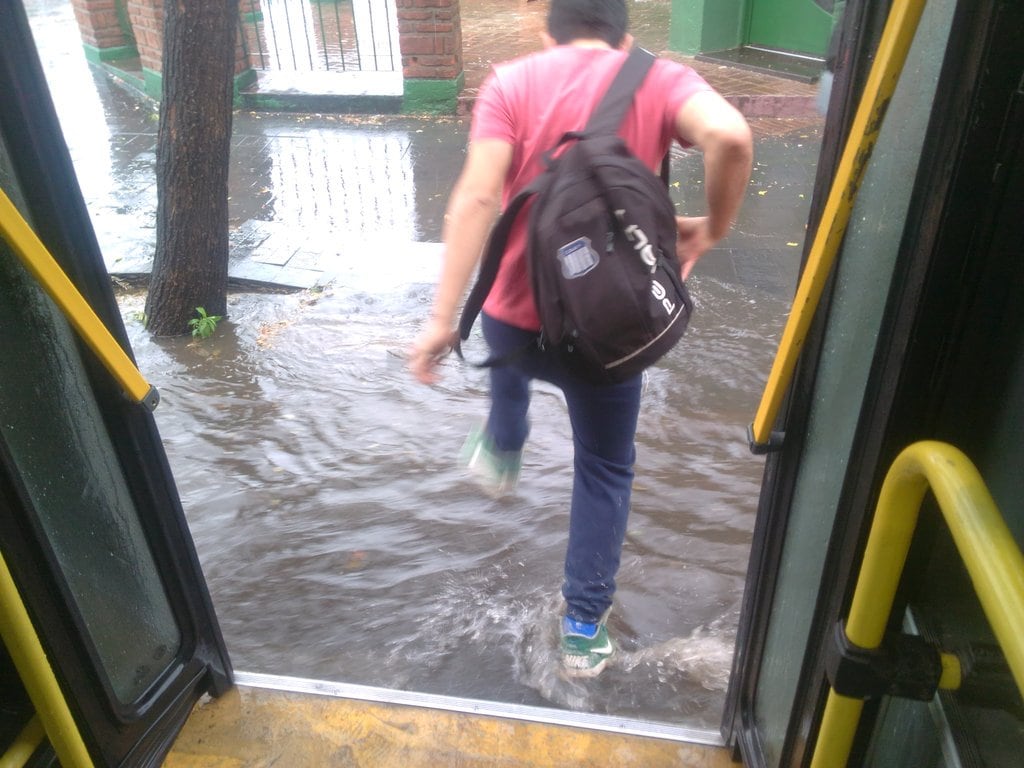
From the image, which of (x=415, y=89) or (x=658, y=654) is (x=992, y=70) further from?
(x=415, y=89)

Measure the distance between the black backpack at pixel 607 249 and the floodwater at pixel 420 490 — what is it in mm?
1233

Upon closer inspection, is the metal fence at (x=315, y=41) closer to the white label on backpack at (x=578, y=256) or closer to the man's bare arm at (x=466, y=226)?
the man's bare arm at (x=466, y=226)

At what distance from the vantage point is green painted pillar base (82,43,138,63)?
11.0m

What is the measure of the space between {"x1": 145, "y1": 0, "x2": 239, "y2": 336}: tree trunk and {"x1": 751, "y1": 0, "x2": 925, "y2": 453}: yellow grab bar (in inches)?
164

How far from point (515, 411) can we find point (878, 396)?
1.36m

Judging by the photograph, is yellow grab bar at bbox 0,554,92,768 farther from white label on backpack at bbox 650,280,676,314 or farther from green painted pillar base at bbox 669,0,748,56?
green painted pillar base at bbox 669,0,748,56

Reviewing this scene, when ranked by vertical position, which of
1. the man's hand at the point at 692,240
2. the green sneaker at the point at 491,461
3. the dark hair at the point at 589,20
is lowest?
the green sneaker at the point at 491,461

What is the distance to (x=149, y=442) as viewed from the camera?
2064mm

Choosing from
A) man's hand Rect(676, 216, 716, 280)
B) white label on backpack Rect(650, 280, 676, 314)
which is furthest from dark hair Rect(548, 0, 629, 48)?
white label on backpack Rect(650, 280, 676, 314)

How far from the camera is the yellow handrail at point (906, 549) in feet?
3.02

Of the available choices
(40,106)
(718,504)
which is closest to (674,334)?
(40,106)

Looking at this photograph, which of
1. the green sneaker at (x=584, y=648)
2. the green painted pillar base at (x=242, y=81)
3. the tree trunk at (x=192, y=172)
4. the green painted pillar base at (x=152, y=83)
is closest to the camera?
the green sneaker at (x=584, y=648)

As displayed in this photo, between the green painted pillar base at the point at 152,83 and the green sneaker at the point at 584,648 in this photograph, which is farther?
the green painted pillar base at the point at 152,83

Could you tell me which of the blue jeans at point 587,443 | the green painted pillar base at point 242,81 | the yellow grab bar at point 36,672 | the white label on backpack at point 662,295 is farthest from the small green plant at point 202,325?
the green painted pillar base at point 242,81
